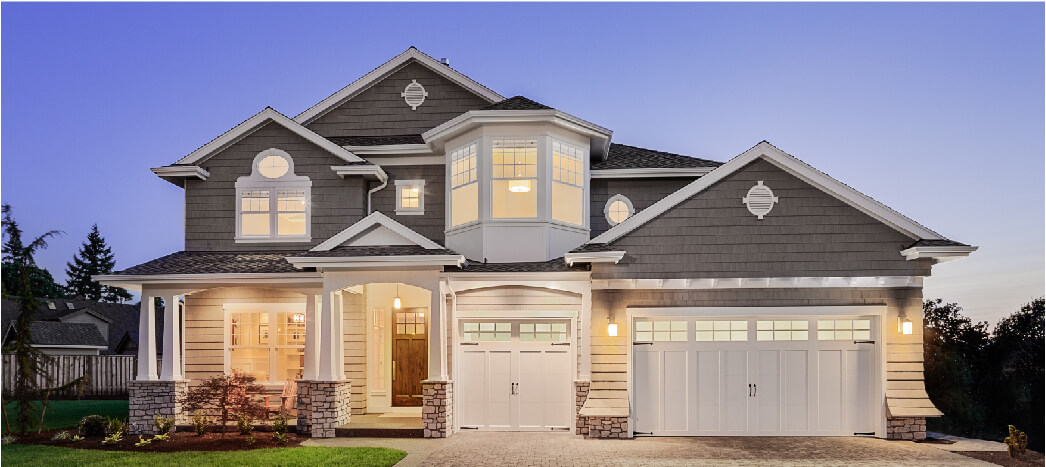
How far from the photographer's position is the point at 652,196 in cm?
1764

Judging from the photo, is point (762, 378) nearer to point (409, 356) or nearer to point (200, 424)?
point (409, 356)

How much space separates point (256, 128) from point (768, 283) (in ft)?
34.9

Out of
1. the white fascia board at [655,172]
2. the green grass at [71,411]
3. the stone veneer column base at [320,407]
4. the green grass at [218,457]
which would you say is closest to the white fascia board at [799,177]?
the white fascia board at [655,172]

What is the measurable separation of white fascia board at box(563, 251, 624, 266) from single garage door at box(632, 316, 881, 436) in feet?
5.89

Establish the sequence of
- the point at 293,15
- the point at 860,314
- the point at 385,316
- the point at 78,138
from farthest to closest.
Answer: the point at 78,138 < the point at 293,15 < the point at 385,316 < the point at 860,314

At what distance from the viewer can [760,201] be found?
1441 cm

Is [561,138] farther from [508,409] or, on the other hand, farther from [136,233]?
[136,233]

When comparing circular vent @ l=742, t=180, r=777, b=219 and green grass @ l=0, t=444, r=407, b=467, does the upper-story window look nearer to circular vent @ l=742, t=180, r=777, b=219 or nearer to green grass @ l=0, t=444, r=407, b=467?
green grass @ l=0, t=444, r=407, b=467

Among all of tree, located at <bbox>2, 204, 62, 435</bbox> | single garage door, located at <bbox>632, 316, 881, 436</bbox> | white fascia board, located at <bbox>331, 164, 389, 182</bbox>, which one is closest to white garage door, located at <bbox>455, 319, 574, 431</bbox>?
single garage door, located at <bbox>632, 316, 881, 436</bbox>

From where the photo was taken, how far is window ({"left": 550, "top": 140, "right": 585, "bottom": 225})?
1628cm

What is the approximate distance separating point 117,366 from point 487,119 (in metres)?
18.9

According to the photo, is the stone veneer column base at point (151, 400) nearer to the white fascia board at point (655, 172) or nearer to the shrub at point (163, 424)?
the shrub at point (163, 424)

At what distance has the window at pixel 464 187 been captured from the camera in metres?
16.4

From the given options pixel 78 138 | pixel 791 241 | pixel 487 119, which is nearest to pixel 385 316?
pixel 487 119
